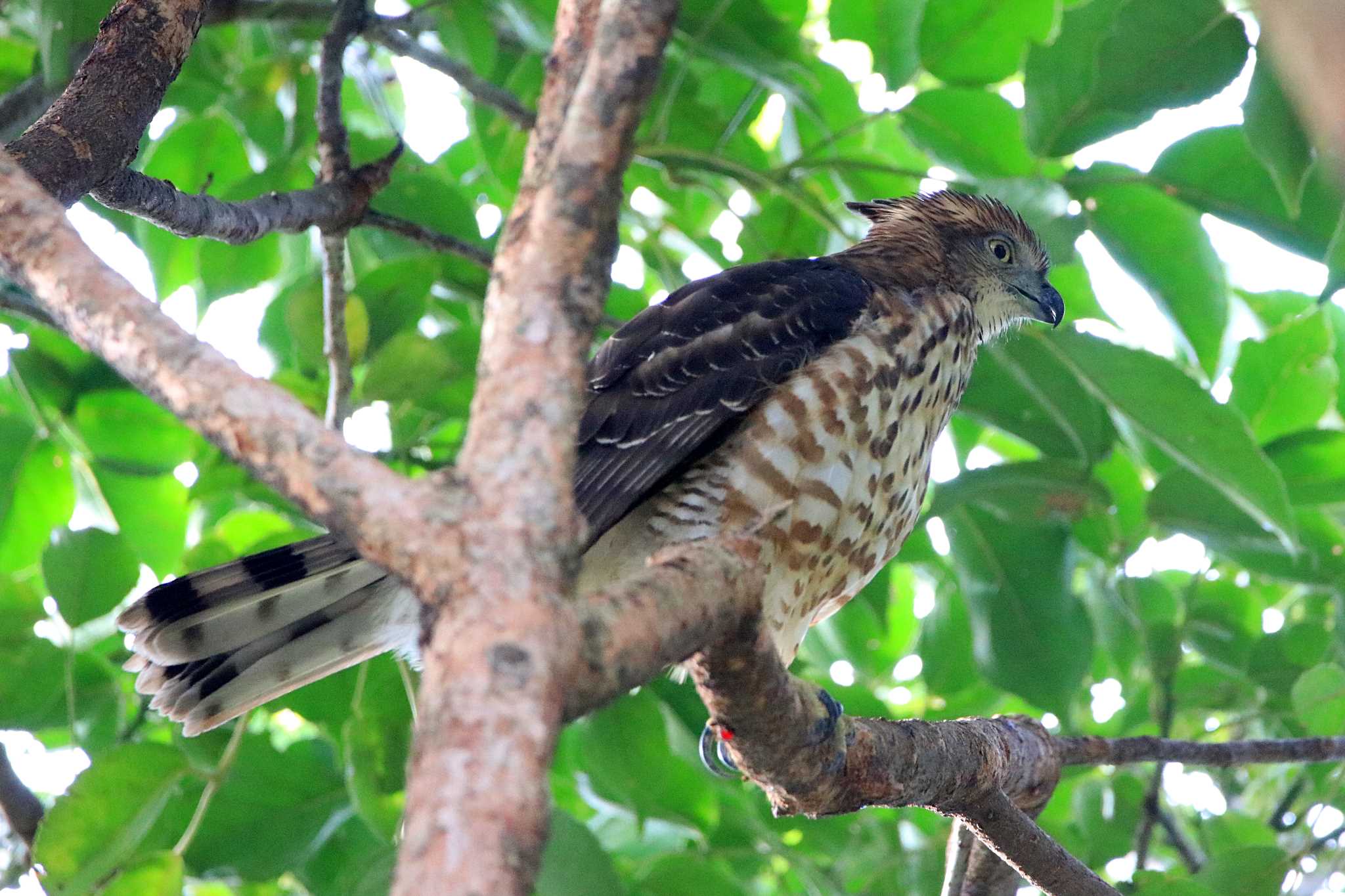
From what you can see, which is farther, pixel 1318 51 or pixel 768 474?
pixel 768 474

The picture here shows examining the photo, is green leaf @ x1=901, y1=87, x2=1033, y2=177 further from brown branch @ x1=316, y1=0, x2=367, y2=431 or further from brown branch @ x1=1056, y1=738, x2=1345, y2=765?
brown branch @ x1=1056, y1=738, x2=1345, y2=765

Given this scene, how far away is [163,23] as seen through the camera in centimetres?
283

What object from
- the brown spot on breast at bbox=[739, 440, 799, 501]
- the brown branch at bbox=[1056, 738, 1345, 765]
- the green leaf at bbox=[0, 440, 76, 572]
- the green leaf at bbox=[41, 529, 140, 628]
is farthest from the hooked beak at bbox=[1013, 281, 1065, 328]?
the green leaf at bbox=[0, 440, 76, 572]

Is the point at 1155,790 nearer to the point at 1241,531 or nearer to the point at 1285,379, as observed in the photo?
the point at 1241,531

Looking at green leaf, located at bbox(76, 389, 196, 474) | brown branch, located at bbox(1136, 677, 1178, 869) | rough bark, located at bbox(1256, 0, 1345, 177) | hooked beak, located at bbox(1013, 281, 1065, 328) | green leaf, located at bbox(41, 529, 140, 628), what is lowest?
rough bark, located at bbox(1256, 0, 1345, 177)

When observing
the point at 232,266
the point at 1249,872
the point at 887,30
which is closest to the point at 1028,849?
the point at 1249,872

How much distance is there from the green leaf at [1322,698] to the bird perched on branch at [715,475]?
1.22 metres

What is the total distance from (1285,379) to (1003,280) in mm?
1030

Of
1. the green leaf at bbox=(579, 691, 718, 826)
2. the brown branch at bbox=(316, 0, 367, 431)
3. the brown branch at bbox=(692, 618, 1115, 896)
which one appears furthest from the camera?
the green leaf at bbox=(579, 691, 718, 826)

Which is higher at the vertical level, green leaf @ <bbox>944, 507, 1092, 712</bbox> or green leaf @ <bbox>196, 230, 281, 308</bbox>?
green leaf @ <bbox>196, 230, 281, 308</bbox>

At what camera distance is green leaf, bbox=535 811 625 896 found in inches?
133

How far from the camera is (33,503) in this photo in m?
4.54

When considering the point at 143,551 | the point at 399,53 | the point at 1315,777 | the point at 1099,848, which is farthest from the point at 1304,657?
the point at 143,551

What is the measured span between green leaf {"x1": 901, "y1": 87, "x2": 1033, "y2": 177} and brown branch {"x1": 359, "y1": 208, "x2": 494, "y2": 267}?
1.52 metres
